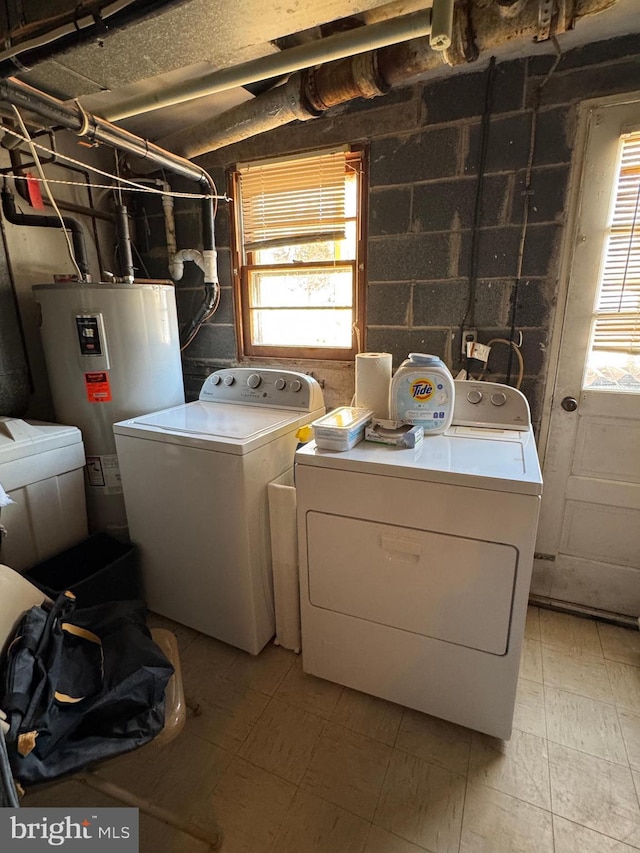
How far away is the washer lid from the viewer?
153 cm

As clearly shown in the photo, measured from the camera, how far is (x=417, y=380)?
5.03 feet

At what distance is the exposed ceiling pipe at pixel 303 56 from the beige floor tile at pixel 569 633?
2141 mm

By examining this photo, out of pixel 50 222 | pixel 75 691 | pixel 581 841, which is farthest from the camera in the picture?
pixel 50 222

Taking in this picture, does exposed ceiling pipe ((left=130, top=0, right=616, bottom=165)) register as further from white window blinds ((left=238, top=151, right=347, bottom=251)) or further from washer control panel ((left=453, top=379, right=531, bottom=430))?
washer control panel ((left=453, top=379, right=531, bottom=430))

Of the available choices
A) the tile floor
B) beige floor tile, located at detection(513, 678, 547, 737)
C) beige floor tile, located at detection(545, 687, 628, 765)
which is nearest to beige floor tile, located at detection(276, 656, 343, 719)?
the tile floor

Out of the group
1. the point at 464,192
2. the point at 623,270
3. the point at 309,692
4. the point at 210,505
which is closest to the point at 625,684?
the point at 309,692

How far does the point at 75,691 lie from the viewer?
100 cm

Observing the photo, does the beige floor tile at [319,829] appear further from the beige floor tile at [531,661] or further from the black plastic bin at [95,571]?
the black plastic bin at [95,571]

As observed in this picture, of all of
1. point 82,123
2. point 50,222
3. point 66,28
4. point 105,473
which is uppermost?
point 66,28

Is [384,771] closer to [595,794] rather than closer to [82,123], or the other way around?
[595,794]

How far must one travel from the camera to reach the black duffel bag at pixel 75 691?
0.89 m

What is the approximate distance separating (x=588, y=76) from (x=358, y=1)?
0.96 meters

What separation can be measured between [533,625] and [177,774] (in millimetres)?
1523

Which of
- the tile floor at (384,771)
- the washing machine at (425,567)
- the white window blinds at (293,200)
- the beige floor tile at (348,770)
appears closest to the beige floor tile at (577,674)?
the tile floor at (384,771)
